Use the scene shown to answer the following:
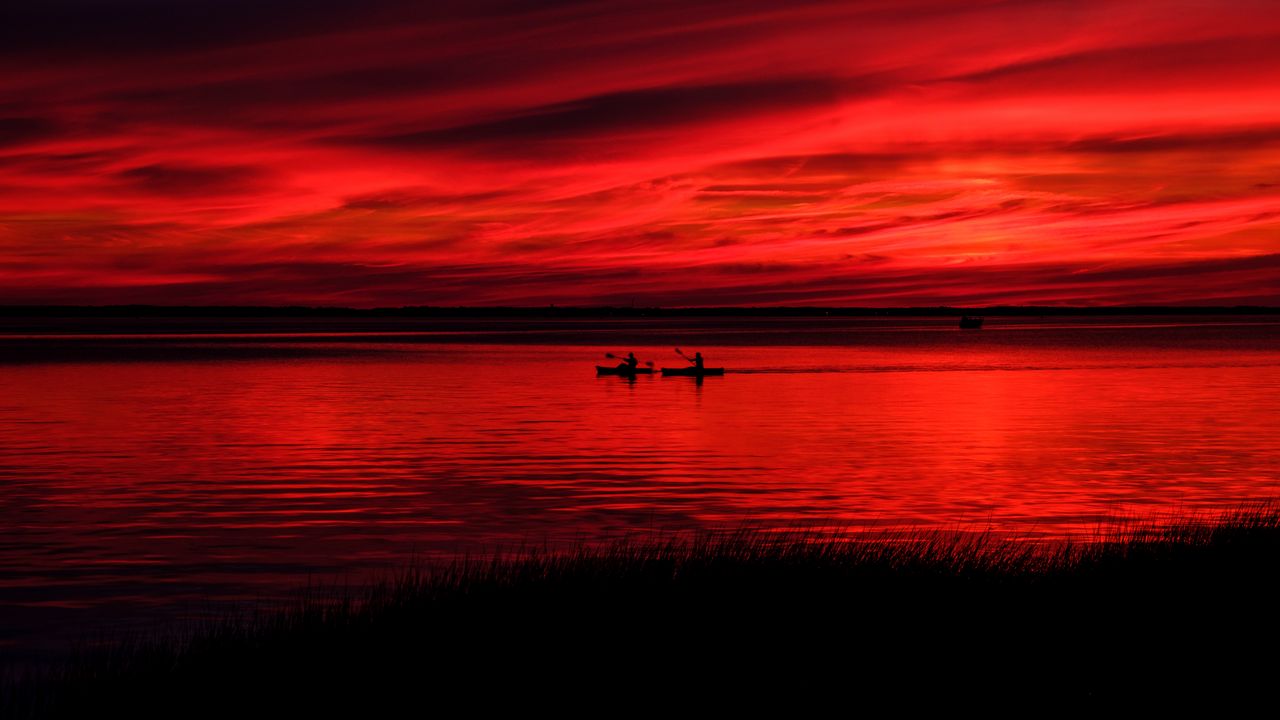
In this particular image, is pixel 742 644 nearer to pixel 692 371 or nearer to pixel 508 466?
pixel 508 466

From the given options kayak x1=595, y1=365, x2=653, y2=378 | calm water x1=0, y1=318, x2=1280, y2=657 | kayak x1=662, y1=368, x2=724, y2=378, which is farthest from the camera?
kayak x1=595, y1=365, x2=653, y2=378

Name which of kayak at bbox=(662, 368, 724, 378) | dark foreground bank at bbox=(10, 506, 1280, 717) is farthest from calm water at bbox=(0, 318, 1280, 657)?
dark foreground bank at bbox=(10, 506, 1280, 717)

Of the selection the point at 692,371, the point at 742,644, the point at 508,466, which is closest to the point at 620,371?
the point at 692,371

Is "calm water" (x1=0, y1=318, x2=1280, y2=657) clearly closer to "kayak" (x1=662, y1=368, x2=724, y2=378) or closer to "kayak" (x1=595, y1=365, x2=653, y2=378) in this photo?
"kayak" (x1=662, y1=368, x2=724, y2=378)

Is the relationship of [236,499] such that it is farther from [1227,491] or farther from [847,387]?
[847,387]

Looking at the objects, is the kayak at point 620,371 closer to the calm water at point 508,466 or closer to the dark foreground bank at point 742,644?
the calm water at point 508,466

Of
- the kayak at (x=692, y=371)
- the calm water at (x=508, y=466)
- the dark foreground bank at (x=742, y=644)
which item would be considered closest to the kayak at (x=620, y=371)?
the kayak at (x=692, y=371)

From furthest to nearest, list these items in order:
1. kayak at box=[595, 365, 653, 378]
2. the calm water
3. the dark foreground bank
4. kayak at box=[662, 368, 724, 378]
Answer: kayak at box=[595, 365, 653, 378] → kayak at box=[662, 368, 724, 378] → the calm water → the dark foreground bank

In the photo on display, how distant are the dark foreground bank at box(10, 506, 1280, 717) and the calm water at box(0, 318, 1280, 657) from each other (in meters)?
5.06

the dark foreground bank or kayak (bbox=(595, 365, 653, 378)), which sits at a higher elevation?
Answer: the dark foreground bank

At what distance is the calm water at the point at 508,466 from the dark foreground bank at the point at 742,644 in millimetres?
5058

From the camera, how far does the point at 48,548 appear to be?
24.6 m

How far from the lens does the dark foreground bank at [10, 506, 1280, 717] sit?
481 inches

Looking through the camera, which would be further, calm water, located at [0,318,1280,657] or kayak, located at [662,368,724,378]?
kayak, located at [662,368,724,378]
